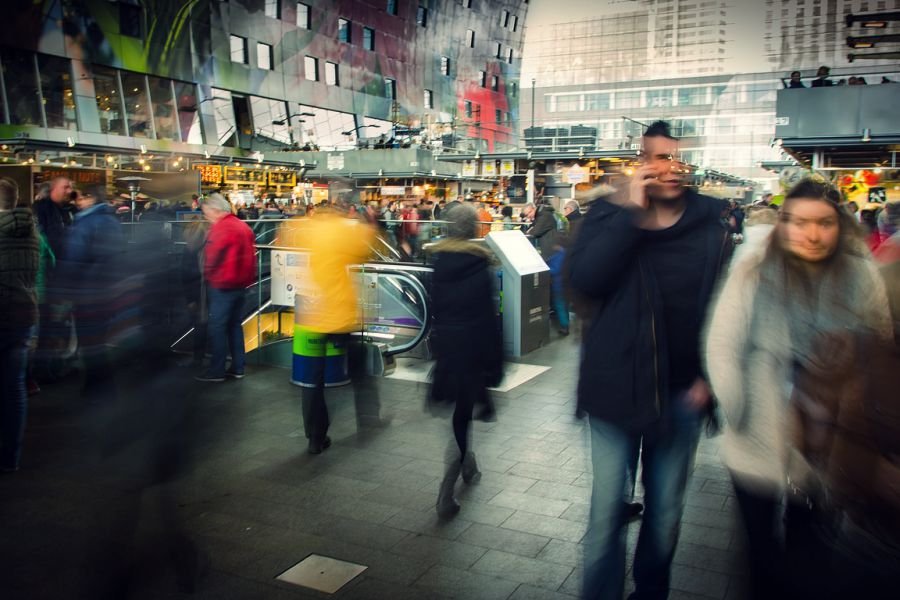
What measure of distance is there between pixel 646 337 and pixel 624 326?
9 centimetres

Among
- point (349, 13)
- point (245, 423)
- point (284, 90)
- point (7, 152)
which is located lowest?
point (245, 423)

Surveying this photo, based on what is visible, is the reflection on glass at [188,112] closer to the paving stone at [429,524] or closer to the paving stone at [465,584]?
the paving stone at [429,524]

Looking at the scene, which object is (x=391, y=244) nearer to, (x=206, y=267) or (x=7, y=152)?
(x=206, y=267)

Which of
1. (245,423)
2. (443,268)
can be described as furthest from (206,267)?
(443,268)

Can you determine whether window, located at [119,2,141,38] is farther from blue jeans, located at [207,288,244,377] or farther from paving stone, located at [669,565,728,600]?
paving stone, located at [669,565,728,600]

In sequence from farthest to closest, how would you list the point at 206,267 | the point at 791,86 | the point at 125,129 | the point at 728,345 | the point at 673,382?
1. the point at 125,129
2. the point at 791,86
3. the point at 206,267
4. the point at 673,382
5. the point at 728,345

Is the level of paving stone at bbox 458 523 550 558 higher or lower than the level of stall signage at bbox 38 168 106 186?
lower

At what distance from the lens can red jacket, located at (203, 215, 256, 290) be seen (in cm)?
815

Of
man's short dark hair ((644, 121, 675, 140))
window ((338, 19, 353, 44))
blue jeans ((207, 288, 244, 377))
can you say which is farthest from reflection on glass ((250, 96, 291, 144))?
man's short dark hair ((644, 121, 675, 140))

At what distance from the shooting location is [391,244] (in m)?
13.8

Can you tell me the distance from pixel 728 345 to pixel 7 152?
2196cm

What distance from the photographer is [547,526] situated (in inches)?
189

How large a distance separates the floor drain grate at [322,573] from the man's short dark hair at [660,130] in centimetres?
268

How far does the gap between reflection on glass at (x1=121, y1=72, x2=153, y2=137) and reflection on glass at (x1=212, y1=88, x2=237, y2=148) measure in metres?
4.00
